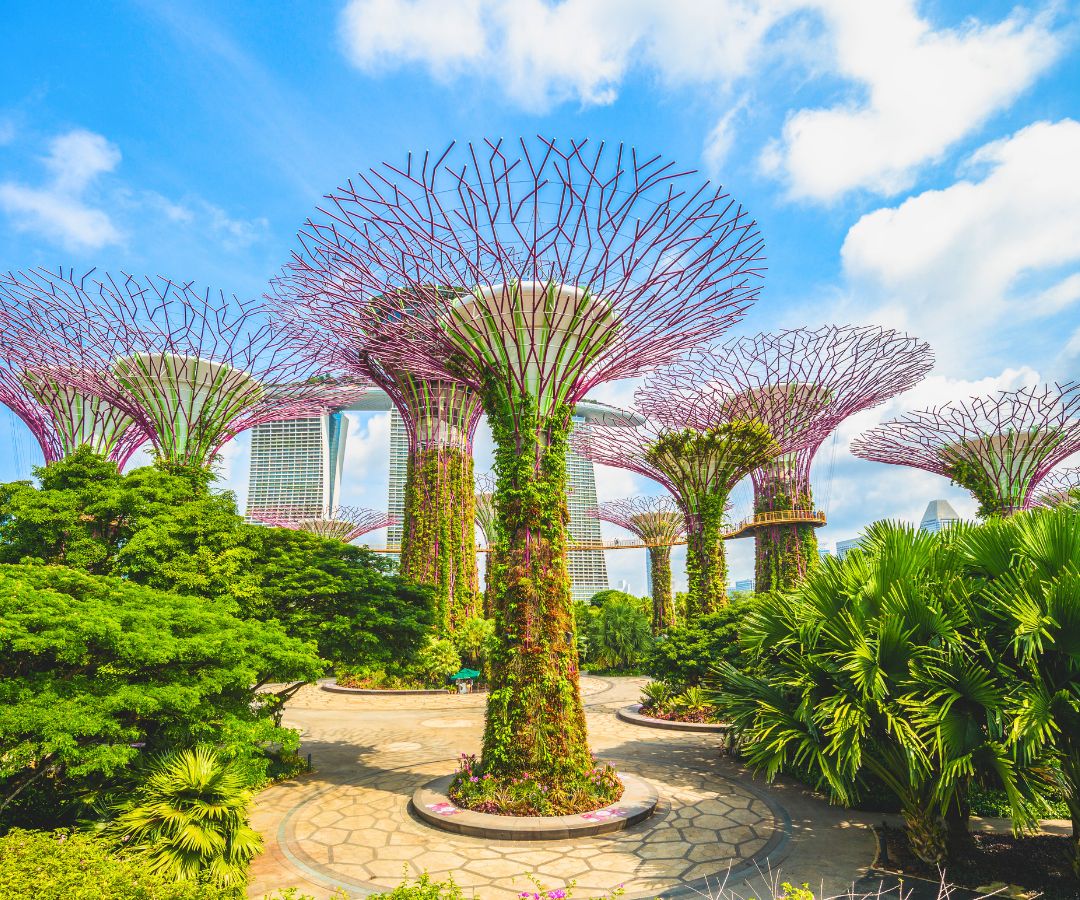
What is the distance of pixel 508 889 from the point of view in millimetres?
6082

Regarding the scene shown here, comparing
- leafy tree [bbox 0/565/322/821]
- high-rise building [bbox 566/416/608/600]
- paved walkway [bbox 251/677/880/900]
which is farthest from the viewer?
high-rise building [bbox 566/416/608/600]

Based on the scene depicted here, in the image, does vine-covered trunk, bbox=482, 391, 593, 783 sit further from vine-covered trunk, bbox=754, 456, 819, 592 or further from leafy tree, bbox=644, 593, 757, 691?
vine-covered trunk, bbox=754, 456, 819, 592

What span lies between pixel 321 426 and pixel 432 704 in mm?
62643

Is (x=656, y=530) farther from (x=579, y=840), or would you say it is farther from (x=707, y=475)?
(x=579, y=840)

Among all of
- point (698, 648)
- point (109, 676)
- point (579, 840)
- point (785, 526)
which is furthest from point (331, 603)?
point (785, 526)

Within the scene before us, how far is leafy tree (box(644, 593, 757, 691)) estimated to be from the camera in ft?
43.0

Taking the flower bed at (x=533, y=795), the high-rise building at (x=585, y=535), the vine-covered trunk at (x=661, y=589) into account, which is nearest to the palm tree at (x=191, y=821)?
the flower bed at (x=533, y=795)

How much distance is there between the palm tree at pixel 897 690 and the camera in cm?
561

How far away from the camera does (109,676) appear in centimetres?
601

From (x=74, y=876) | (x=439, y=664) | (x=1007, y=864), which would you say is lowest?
(x=1007, y=864)

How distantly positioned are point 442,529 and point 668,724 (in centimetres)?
1022

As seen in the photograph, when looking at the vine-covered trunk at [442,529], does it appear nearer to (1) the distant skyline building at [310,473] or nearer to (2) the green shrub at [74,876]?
(2) the green shrub at [74,876]

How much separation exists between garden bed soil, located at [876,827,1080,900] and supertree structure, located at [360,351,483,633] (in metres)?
16.3

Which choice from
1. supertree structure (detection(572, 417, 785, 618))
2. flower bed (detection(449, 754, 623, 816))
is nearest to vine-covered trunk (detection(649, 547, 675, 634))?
supertree structure (detection(572, 417, 785, 618))
